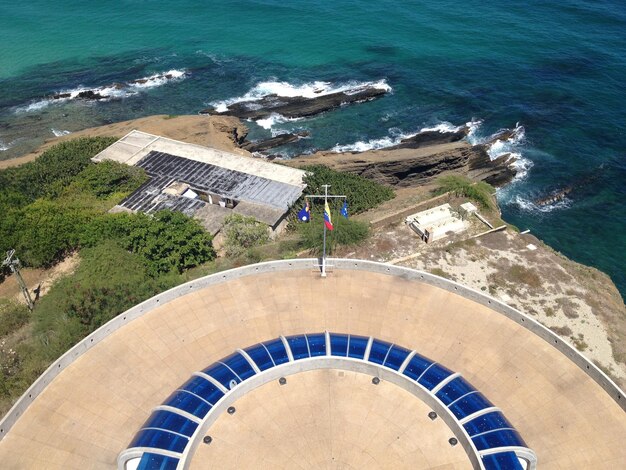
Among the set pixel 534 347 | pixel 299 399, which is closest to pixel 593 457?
pixel 534 347

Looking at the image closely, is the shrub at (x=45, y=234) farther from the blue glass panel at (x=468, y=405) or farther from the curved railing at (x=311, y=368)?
the blue glass panel at (x=468, y=405)

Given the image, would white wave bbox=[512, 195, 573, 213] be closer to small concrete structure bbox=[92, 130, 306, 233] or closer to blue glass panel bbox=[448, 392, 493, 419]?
small concrete structure bbox=[92, 130, 306, 233]

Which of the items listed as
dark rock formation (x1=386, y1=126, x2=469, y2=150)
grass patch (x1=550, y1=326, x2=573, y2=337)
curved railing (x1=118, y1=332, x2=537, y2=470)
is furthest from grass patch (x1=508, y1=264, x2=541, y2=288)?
dark rock formation (x1=386, y1=126, x2=469, y2=150)

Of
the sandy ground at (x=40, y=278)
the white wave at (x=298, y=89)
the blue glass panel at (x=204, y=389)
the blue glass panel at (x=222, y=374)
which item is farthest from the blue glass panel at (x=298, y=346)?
the white wave at (x=298, y=89)

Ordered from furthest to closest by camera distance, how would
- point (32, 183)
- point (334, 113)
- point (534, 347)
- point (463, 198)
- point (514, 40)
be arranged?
point (514, 40) < point (334, 113) < point (32, 183) < point (463, 198) < point (534, 347)

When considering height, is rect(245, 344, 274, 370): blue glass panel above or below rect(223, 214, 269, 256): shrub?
above

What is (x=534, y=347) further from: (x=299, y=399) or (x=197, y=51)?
(x=197, y=51)
